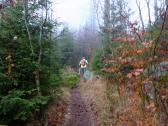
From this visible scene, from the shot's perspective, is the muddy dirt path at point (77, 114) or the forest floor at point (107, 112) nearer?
the forest floor at point (107, 112)

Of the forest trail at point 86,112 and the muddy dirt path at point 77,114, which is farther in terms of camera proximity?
the muddy dirt path at point 77,114

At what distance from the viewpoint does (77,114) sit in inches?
498

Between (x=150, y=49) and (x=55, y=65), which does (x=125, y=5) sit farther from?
(x=150, y=49)

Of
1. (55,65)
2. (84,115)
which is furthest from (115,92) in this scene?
(55,65)

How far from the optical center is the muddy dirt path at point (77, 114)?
11367 millimetres

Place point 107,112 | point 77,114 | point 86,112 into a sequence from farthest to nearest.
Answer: point 86,112 < point 77,114 < point 107,112

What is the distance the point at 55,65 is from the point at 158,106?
18.4 feet

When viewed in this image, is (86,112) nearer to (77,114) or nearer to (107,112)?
(77,114)

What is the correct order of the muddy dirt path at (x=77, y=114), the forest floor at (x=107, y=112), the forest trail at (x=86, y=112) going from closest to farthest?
1. the forest floor at (x=107, y=112)
2. the forest trail at (x=86, y=112)
3. the muddy dirt path at (x=77, y=114)

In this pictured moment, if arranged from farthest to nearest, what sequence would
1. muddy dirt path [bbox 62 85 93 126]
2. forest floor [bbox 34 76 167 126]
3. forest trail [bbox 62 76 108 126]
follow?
muddy dirt path [bbox 62 85 93 126] → forest trail [bbox 62 76 108 126] → forest floor [bbox 34 76 167 126]

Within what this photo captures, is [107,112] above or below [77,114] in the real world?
above

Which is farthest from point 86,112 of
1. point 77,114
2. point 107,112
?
point 107,112

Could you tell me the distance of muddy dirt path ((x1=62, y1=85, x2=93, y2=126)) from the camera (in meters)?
11.4

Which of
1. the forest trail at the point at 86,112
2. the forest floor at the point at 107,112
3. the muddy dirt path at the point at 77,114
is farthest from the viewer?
the muddy dirt path at the point at 77,114
